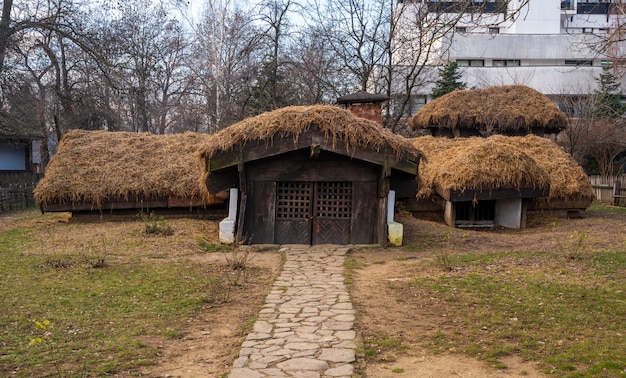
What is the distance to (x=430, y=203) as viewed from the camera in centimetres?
1577

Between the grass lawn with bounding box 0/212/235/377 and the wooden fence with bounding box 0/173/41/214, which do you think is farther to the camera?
the wooden fence with bounding box 0/173/41/214

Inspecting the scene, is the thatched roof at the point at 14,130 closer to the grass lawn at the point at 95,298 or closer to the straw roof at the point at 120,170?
the straw roof at the point at 120,170

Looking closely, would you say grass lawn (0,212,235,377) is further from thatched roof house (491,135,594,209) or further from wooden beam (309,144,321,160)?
thatched roof house (491,135,594,209)

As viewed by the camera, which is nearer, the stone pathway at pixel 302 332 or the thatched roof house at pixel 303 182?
the stone pathway at pixel 302 332

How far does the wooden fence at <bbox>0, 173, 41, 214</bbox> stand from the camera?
2042cm

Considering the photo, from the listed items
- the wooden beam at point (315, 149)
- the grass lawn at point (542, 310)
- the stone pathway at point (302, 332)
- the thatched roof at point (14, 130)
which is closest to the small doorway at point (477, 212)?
the grass lawn at point (542, 310)

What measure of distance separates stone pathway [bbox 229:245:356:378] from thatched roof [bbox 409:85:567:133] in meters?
14.3

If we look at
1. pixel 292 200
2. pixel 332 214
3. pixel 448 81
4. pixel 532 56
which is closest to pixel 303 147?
pixel 292 200

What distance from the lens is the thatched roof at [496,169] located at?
14.1 meters

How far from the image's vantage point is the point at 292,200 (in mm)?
11906

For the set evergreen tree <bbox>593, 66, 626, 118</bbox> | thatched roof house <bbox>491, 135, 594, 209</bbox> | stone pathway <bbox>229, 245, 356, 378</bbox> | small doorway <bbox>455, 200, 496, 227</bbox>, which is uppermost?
evergreen tree <bbox>593, 66, 626, 118</bbox>

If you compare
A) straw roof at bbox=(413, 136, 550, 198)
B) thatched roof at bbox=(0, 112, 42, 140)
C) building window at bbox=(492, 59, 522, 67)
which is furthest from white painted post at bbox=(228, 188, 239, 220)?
building window at bbox=(492, 59, 522, 67)

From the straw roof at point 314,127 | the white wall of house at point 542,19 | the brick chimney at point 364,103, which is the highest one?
the white wall of house at point 542,19

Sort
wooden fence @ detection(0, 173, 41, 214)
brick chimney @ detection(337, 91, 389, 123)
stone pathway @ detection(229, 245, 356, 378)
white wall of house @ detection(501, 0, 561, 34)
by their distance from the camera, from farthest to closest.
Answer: white wall of house @ detection(501, 0, 561, 34) < wooden fence @ detection(0, 173, 41, 214) < brick chimney @ detection(337, 91, 389, 123) < stone pathway @ detection(229, 245, 356, 378)
